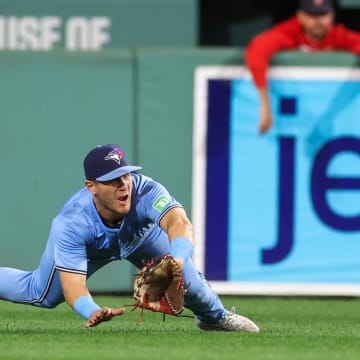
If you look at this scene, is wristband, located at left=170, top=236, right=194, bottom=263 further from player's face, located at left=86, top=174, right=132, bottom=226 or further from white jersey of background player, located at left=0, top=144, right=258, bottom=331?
player's face, located at left=86, top=174, right=132, bottom=226

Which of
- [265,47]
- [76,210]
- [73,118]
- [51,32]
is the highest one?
[51,32]

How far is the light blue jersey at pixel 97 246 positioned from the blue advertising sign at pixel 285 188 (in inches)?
116

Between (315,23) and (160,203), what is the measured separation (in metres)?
3.74

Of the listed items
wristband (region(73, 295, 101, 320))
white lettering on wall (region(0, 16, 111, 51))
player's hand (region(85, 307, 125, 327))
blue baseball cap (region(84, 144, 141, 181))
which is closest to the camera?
player's hand (region(85, 307, 125, 327))

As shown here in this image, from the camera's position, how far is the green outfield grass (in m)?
6.69

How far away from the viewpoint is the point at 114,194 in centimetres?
747

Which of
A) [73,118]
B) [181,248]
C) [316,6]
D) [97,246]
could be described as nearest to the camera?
[181,248]

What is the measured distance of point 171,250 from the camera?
730cm

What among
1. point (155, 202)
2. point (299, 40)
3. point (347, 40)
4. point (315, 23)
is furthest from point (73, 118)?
point (155, 202)

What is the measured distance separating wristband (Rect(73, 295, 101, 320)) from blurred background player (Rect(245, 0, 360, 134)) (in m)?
3.80

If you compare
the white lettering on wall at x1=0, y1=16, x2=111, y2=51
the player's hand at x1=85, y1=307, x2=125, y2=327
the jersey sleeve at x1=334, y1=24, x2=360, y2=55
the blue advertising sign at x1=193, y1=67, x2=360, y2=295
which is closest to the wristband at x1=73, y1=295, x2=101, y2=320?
the player's hand at x1=85, y1=307, x2=125, y2=327

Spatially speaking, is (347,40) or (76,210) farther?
(347,40)

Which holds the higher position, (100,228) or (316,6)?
(316,6)

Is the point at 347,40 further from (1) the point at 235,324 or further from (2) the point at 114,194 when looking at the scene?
(2) the point at 114,194
